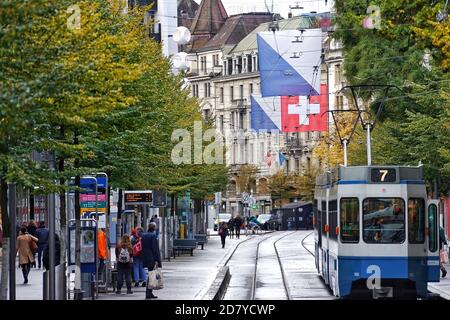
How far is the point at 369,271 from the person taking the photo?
A: 33219 millimetres

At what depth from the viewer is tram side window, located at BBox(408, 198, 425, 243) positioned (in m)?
33.1

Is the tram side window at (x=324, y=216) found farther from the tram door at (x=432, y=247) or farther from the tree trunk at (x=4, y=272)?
the tree trunk at (x=4, y=272)

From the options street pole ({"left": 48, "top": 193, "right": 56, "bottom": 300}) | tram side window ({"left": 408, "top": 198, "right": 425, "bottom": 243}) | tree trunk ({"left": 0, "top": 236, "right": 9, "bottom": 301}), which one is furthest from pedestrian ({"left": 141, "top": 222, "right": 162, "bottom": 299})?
tree trunk ({"left": 0, "top": 236, "right": 9, "bottom": 301})

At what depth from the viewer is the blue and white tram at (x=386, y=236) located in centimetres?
3300

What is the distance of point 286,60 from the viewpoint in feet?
173

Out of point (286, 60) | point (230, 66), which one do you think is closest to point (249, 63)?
point (230, 66)

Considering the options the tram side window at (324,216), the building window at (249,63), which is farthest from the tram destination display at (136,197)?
the building window at (249,63)

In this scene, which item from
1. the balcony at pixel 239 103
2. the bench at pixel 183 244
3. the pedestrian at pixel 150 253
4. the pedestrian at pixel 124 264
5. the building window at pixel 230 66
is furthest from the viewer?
the building window at pixel 230 66

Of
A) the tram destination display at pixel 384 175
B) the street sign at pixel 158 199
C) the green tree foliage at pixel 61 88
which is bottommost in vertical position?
the street sign at pixel 158 199

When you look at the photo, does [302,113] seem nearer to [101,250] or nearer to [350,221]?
[101,250]

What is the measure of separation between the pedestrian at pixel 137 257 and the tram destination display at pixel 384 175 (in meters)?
7.38

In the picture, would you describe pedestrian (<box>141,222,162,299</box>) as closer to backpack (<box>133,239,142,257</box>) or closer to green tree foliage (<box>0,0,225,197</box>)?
green tree foliage (<box>0,0,225,197</box>)

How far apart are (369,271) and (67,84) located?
1349 cm
